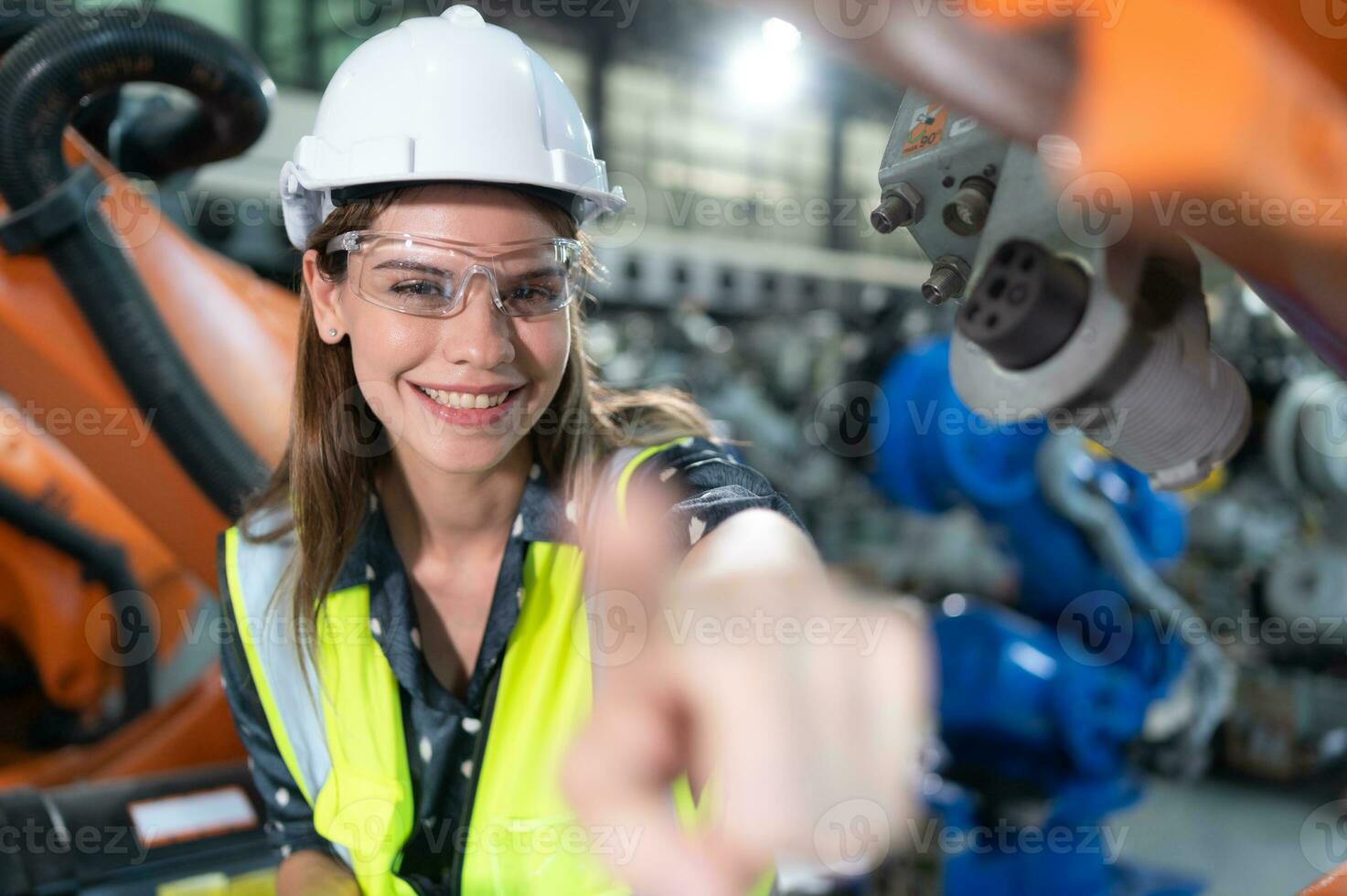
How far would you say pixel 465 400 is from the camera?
1248mm

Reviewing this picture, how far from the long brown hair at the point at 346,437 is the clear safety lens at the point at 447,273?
0.39ft

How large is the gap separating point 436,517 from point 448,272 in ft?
1.44

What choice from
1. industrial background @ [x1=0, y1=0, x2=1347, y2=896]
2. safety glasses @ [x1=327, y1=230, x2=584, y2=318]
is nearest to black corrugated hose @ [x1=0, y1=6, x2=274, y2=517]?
industrial background @ [x1=0, y1=0, x2=1347, y2=896]

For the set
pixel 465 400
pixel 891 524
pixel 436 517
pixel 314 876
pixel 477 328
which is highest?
pixel 477 328

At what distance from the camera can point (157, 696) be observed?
3902 millimetres

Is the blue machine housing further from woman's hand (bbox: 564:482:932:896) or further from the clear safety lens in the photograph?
woman's hand (bbox: 564:482:932:896)

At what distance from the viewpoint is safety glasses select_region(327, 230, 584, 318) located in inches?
47.0

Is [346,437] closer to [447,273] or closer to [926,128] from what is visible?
[447,273]

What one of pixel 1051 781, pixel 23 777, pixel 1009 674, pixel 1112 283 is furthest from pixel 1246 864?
pixel 23 777

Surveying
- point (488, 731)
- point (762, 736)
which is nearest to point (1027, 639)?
point (488, 731)

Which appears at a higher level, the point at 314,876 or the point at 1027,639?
the point at 314,876

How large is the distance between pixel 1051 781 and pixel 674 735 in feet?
12.7

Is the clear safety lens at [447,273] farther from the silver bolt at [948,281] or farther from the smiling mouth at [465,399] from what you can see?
the silver bolt at [948,281]

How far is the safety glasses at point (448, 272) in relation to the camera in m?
→ 1.19
